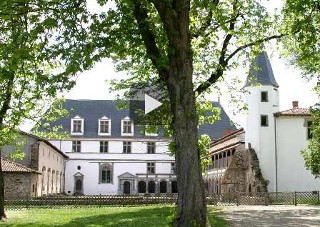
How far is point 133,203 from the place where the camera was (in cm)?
3481

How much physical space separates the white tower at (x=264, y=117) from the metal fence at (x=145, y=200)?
16.0 feet

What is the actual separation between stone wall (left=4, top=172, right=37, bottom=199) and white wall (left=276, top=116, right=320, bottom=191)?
854 inches

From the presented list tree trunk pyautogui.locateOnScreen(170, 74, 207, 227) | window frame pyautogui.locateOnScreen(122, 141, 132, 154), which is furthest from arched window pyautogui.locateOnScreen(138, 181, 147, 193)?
tree trunk pyautogui.locateOnScreen(170, 74, 207, 227)

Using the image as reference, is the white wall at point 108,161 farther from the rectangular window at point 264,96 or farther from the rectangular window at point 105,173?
the rectangular window at point 264,96

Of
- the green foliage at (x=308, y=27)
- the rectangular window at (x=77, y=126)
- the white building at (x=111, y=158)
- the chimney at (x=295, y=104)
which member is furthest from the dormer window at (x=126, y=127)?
the green foliage at (x=308, y=27)

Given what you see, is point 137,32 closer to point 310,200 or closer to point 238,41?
point 238,41

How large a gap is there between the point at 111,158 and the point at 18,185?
2841cm

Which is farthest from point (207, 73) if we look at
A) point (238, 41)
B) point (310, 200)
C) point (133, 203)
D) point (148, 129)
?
point (310, 200)

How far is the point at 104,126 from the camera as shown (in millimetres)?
67188

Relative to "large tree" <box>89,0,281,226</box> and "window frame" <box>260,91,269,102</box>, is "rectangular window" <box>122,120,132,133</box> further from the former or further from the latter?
"large tree" <box>89,0,281,226</box>

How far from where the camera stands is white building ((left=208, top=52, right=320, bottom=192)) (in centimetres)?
4200

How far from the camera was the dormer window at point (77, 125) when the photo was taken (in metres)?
66.1

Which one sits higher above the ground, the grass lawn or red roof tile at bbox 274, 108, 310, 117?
red roof tile at bbox 274, 108, 310, 117

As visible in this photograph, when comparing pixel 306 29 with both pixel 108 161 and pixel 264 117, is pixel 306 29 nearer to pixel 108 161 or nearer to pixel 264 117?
pixel 264 117
